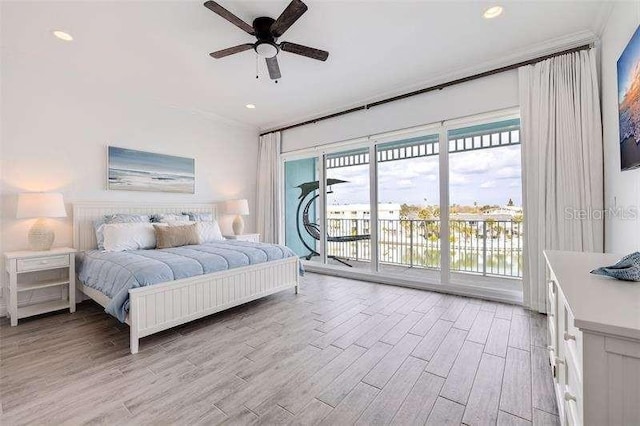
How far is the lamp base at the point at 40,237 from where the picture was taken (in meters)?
2.95

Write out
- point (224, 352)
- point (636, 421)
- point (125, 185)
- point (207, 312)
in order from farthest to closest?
point (125, 185) → point (207, 312) → point (224, 352) → point (636, 421)

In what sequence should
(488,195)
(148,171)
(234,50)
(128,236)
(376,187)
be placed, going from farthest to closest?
1. (376,187)
2. (148,171)
3. (488,195)
4. (128,236)
5. (234,50)

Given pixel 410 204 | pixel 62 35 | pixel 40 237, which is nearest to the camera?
pixel 62 35

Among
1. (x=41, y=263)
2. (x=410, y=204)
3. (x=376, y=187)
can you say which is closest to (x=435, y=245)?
(x=410, y=204)

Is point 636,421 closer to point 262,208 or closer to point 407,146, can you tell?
point 407,146

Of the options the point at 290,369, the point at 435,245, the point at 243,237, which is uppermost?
the point at 243,237

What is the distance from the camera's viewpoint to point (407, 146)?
412cm

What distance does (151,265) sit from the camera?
2371mm

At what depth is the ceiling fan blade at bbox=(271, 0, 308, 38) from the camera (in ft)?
6.22

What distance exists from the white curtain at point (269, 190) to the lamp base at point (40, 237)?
2.96 meters

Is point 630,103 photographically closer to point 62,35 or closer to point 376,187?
point 376,187

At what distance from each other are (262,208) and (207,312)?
2887 mm

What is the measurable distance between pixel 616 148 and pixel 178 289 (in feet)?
12.2

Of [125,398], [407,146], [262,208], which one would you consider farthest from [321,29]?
[262,208]
